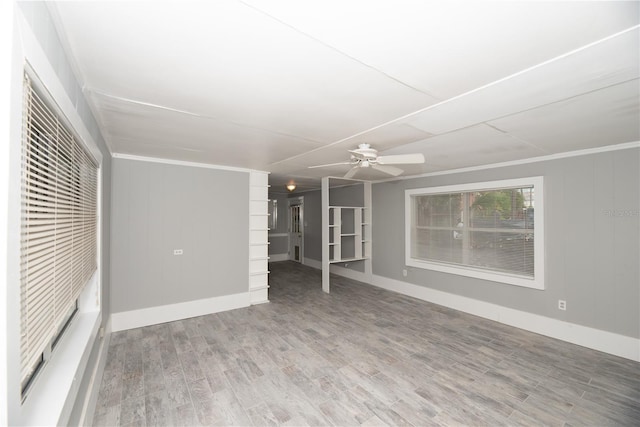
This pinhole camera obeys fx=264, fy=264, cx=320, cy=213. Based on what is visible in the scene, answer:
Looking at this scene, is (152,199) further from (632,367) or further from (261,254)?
(632,367)

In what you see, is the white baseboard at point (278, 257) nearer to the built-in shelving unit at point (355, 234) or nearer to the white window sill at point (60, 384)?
the built-in shelving unit at point (355, 234)

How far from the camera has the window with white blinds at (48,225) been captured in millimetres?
951

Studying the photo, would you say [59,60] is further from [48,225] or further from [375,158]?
[375,158]

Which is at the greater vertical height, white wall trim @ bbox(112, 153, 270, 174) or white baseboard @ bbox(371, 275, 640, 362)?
white wall trim @ bbox(112, 153, 270, 174)

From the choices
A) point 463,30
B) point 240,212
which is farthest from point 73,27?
point 240,212

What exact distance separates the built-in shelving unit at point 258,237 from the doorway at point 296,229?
12.0 ft

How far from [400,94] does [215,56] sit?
46.8 inches

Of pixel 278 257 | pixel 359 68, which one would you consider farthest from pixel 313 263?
pixel 359 68

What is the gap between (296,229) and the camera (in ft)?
29.9

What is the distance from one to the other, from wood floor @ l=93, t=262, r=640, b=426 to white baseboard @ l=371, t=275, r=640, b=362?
0.13m

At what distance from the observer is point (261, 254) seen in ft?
16.2

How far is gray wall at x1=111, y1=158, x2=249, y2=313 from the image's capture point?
3695 millimetres

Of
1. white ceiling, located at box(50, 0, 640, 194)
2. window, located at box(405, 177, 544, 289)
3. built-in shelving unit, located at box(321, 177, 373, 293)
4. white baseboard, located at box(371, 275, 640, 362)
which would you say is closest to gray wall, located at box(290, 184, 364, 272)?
built-in shelving unit, located at box(321, 177, 373, 293)

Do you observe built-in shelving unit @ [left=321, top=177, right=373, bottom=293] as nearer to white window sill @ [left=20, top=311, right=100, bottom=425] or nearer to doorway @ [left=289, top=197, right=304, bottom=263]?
doorway @ [left=289, top=197, right=304, bottom=263]
